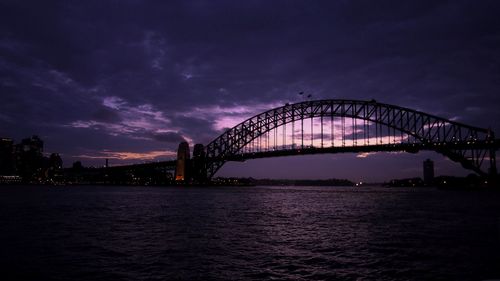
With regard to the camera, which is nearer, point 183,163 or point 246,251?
point 246,251

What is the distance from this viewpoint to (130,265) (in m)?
13.4

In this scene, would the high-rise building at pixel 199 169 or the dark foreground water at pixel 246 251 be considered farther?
the high-rise building at pixel 199 169

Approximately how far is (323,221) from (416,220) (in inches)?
250

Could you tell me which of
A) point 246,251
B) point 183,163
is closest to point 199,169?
point 183,163

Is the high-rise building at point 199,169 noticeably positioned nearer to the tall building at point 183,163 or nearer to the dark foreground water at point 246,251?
the tall building at point 183,163

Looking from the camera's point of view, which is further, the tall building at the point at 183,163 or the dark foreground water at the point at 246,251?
the tall building at the point at 183,163

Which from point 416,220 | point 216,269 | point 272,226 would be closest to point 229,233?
point 272,226

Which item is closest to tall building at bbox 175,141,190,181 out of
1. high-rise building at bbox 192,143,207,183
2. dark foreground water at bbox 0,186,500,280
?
high-rise building at bbox 192,143,207,183

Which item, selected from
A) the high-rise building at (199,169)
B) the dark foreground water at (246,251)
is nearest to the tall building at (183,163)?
the high-rise building at (199,169)

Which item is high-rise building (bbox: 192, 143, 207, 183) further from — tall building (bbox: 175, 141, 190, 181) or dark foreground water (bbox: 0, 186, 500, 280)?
dark foreground water (bbox: 0, 186, 500, 280)

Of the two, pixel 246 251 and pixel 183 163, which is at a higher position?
pixel 183 163

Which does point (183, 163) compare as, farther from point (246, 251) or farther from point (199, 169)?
point (246, 251)

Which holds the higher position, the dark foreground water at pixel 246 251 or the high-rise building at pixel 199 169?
the high-rise building at pixel 199 169

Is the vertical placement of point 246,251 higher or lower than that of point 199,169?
lower
